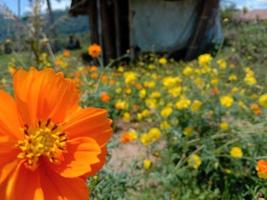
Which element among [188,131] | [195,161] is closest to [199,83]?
[188,131]

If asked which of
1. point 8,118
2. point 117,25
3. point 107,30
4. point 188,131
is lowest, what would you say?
point 107,30

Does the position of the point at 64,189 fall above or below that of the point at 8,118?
below

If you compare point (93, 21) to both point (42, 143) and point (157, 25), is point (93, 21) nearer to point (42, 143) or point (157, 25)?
point (157, 25)

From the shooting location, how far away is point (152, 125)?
14.6 feet

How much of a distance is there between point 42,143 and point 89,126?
97 mm

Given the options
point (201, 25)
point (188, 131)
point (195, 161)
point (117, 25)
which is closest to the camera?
point (195, 161)

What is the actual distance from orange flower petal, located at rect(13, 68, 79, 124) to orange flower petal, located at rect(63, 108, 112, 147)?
0.03 m

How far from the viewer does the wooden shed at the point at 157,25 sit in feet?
44.7

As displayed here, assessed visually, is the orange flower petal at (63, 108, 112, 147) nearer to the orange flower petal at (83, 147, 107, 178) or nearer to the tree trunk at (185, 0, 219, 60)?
the orange flower petal at (83, 147, 107, 178)

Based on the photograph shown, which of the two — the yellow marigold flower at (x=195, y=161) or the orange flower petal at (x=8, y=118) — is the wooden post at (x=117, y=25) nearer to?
the yellow marigold flower at (x=195, y=161)

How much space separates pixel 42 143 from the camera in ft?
3.06

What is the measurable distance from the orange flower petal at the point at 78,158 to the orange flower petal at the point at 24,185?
0.14ft

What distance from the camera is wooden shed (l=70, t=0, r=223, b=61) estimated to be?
13617 millimetres

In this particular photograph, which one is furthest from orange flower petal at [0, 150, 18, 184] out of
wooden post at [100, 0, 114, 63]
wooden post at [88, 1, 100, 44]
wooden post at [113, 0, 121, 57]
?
wooden post at [88, 1, 100, 44]
